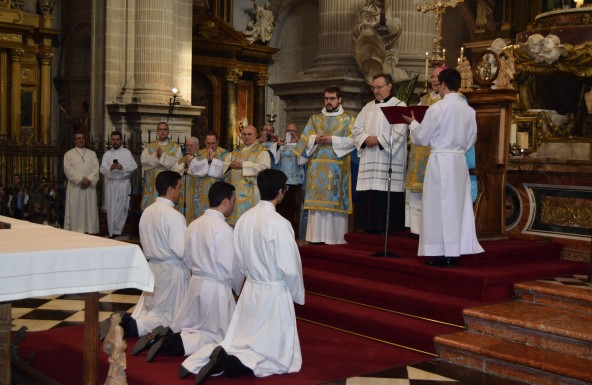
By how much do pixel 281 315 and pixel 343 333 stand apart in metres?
1.44

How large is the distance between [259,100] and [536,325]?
17.3 m

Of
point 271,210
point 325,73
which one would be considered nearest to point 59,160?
point 325,73

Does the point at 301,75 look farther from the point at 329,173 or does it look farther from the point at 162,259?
the point at 162,259

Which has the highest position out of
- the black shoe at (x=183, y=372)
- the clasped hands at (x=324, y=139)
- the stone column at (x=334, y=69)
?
the stone column at (x=334, y=69)

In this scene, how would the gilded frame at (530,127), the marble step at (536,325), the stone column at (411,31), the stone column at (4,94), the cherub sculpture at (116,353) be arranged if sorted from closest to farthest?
1. the cherub sculpture at (116,353)
2. the marble step at (536,325)
3. the gilded frame at (530,127)
4. the stone column at (411,31)
5. the stone column at (4,94)

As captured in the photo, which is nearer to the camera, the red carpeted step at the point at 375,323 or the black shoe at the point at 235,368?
the black shoe at the point at 235,368

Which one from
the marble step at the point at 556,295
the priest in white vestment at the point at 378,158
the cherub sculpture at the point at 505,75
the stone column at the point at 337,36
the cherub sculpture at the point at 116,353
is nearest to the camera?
the cherub sculpture at the point at 116,353

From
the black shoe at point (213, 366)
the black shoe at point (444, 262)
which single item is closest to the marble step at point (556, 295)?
the black shoe at point (444, 262)

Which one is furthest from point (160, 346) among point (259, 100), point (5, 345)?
point (259, 100)

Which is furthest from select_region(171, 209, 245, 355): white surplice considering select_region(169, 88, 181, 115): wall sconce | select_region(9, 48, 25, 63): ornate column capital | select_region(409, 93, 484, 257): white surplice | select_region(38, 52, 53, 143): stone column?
select_region(38, 52, 53, 143): stone column

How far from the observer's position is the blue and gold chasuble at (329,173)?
9.16m

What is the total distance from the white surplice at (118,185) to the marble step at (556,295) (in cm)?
771

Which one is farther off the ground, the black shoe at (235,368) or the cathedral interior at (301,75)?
the cathedral interior at (301,75)

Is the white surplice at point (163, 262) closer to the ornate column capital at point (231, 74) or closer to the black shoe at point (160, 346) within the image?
the black shoe at point (160, 346)
